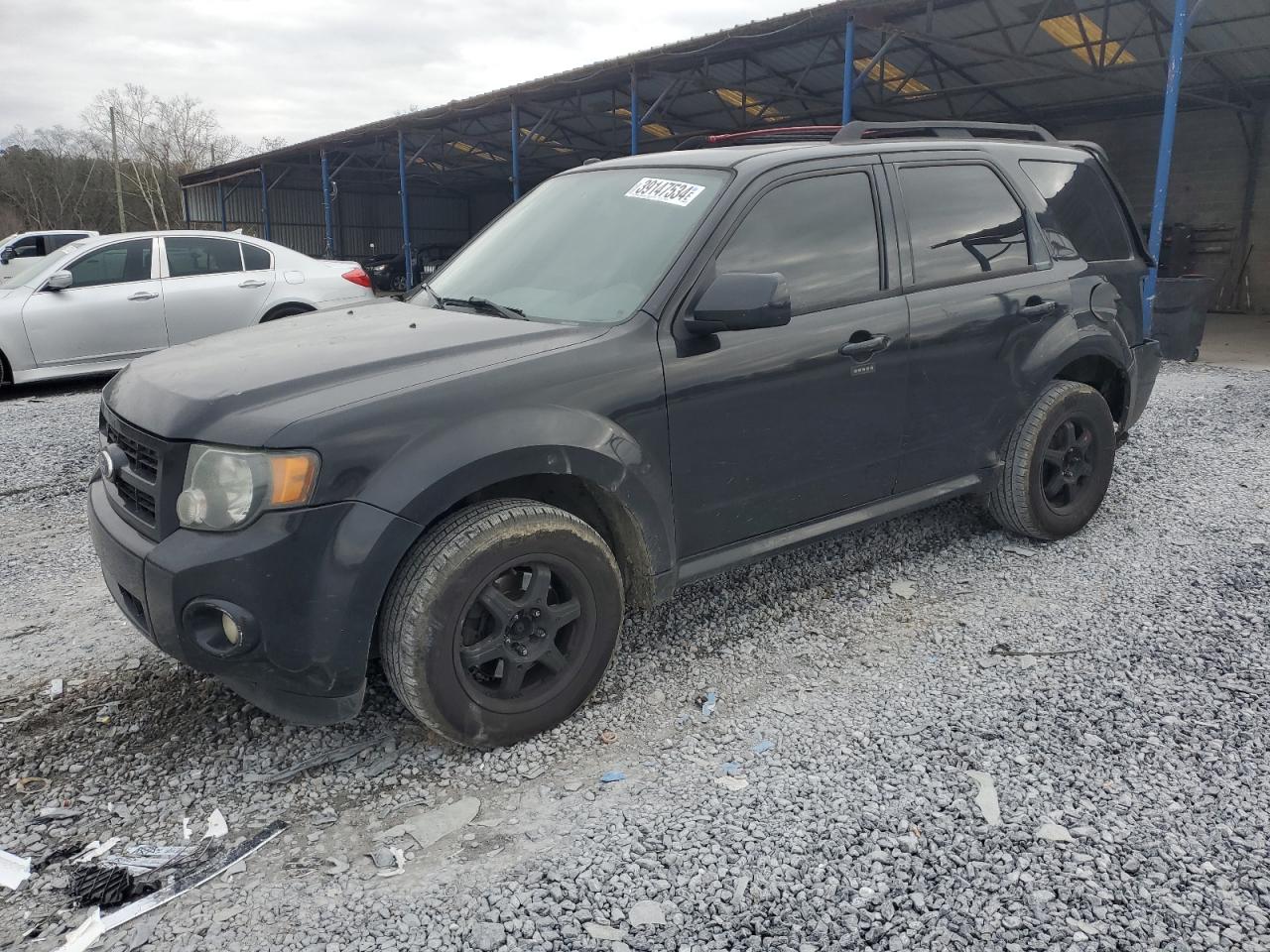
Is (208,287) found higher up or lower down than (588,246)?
lower down

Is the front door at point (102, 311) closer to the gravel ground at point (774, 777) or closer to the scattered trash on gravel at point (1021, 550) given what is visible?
the gravel ground at point (774, 777)

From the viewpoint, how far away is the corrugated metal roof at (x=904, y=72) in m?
13.6

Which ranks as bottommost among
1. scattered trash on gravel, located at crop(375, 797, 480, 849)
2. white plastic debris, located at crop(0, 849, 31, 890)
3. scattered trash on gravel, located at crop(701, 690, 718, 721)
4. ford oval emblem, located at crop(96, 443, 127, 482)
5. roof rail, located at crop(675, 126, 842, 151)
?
scattered trash on gravel, located at crop(375, 797, 480, 849)

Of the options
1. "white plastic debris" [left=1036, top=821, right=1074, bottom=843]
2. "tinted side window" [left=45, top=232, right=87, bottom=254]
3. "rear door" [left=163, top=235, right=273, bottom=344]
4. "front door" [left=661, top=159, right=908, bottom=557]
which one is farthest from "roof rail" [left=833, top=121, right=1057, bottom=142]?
"tinted side window" [left=45, top=232, right=87, bottom=254]

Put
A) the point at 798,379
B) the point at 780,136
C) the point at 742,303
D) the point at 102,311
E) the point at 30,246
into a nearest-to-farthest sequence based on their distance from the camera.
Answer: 1. the point at 742,303
2. the point at 798,379
3. the point at 780,136
4. the point at 102,311
5. the point at 30,246

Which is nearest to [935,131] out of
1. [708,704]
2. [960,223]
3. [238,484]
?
[960,223]

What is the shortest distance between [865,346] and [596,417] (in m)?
1.16

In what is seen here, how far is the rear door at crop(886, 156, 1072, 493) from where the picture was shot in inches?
139

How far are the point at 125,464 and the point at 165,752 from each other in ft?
2.87

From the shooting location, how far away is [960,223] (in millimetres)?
3725

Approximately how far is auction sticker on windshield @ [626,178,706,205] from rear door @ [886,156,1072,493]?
87cm

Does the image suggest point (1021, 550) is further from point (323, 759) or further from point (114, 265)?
point (114, 265)

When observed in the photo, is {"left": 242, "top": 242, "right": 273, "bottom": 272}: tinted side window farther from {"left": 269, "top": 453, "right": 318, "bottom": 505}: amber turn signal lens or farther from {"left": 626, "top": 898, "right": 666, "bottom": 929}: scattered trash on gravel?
{"left": 626, "top": 898, "right": 666, "bottom": 929}: scattered trash on gravel

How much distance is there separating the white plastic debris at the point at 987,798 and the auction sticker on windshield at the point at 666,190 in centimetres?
206
